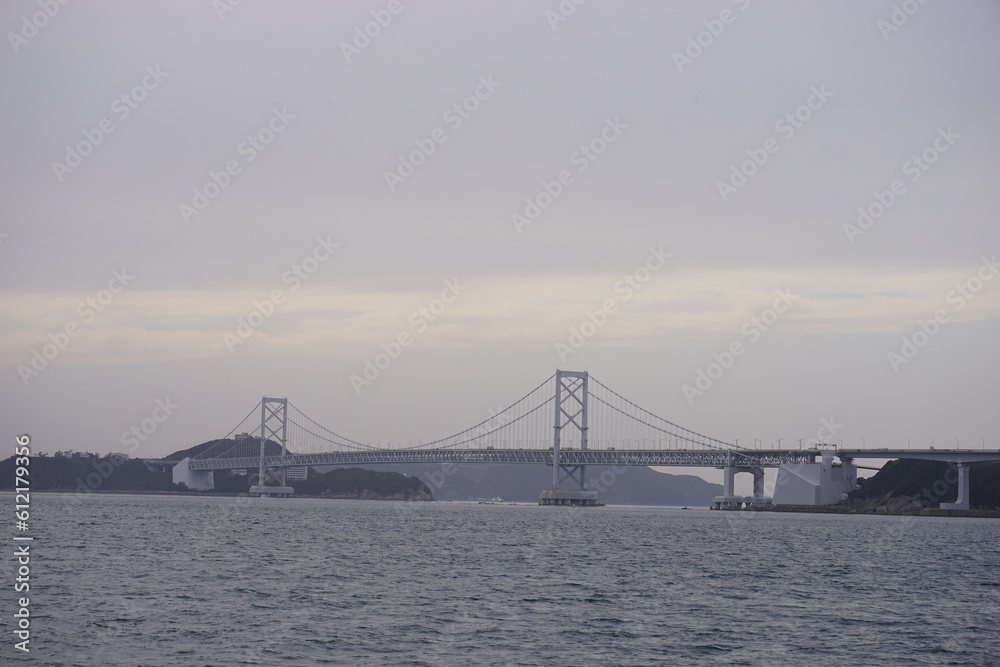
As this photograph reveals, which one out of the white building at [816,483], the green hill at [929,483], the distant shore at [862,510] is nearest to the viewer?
the distant shore at [862,510]

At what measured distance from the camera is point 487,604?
29750 mm

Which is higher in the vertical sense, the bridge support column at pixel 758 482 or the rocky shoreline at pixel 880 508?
the bridge support column at pixel 758 482

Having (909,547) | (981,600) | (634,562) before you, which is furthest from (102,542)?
(909,547)

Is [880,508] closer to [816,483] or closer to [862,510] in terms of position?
[862,510]

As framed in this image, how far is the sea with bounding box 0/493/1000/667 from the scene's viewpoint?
75.5 ft

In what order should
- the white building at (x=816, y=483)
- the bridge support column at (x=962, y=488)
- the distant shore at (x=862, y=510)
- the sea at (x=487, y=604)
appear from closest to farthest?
the sea at (x=487, y=604) → the bridge support column at (x=962, y=488) → the distant shore at (x=862, y=510) → the white building at (x=816, y=483)

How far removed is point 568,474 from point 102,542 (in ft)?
327

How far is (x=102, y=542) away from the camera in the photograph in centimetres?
4778

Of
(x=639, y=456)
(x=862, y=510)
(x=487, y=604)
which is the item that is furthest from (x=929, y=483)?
(x=487, y=604)

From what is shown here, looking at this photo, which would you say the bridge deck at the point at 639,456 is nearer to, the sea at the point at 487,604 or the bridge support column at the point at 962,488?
the bridge support column at the point at 962,488

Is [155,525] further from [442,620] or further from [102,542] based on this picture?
[442,620]

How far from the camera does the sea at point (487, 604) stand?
2302 centimetres

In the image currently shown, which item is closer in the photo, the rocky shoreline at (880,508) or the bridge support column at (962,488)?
the bridge support column at (962,488)

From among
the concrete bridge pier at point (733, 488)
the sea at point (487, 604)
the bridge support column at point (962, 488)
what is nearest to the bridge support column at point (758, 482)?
the concrete bridge pier at point (733, 488)
